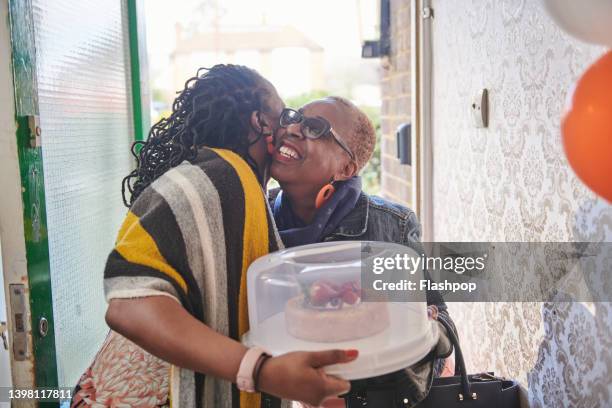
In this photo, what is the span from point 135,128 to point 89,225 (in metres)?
0.68

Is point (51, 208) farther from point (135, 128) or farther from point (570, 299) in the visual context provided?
point (570, 299)

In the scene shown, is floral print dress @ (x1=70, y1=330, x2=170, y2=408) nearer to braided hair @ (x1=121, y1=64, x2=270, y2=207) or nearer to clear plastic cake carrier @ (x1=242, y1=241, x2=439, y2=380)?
→ clear plastic cake carrier @ (x1=242, y1=241, x2=439, y2=380)

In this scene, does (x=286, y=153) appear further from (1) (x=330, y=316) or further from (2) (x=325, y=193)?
(1) (x=330, y=316)

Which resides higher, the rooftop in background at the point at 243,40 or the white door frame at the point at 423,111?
the rooftop in background at the point at 243,40

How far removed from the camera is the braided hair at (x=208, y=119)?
4.84 ft

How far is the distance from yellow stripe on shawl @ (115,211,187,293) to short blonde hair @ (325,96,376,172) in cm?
83

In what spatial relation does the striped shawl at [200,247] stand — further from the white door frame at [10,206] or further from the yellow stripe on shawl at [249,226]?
the white door frame at [10,206]

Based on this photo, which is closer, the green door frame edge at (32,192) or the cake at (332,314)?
the cake at (332,314)

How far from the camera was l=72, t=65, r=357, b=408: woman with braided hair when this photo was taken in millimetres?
1107

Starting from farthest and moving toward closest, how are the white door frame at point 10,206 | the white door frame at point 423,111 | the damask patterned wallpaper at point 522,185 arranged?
1. the white door frame at point 423,111
2. the white door frame at point 10,206
3. the damask patterned wallpaper at point 522,185

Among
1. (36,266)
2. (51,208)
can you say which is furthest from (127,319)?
(51,208)

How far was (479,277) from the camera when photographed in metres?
1.94

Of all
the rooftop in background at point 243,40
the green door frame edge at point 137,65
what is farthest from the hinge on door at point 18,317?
the rooftop in background at point 243,40

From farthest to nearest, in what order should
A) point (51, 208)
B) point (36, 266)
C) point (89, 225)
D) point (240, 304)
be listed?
1. point (89, 225)
2. point (51, 208)
3. point (36, 266)
4. point (240, 304)
